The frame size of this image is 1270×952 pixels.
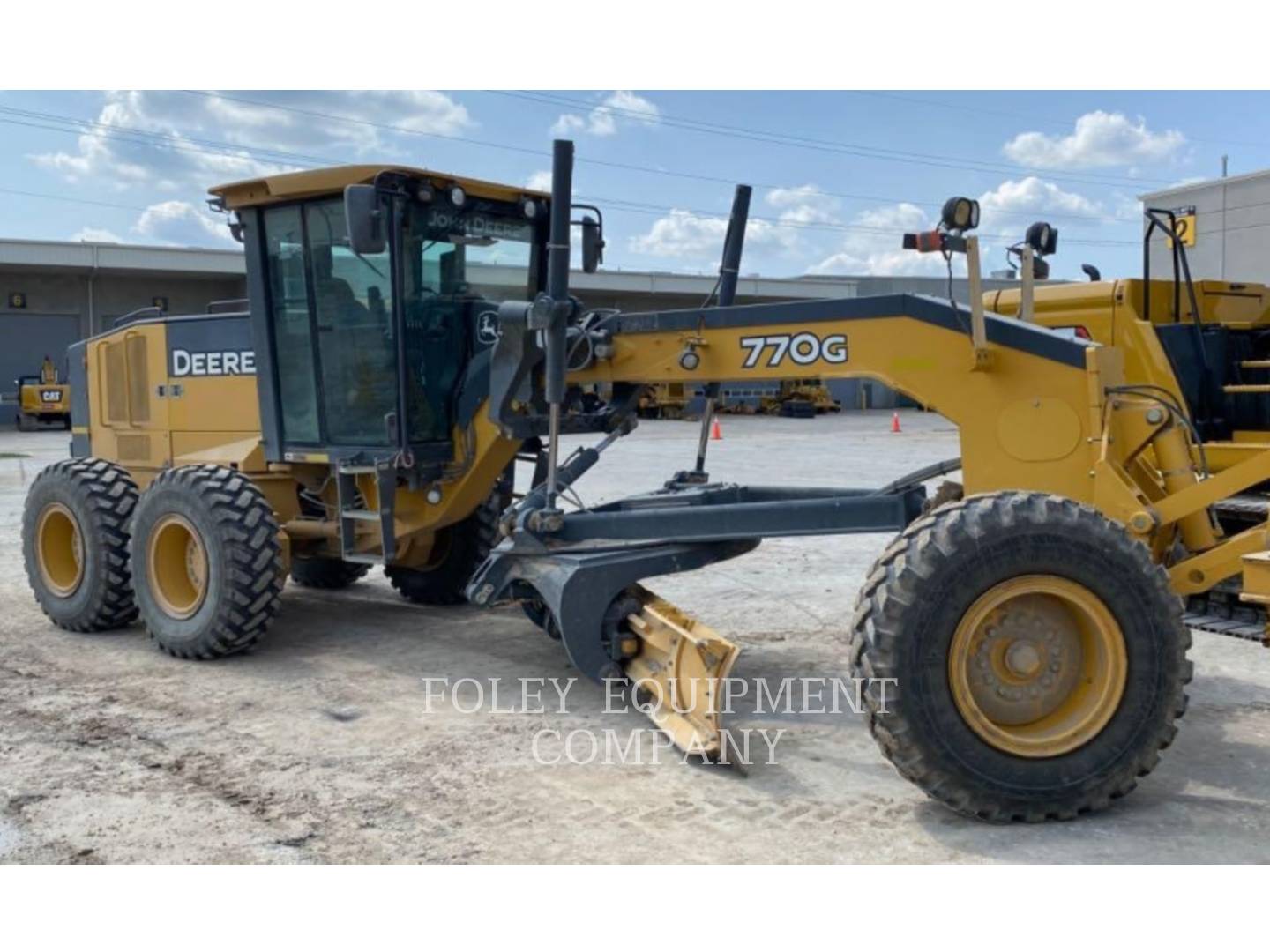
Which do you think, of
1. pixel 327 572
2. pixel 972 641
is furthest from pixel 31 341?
pixel 972 641

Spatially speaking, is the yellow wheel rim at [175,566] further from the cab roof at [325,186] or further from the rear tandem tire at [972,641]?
the rear tandem tire at [972,641]

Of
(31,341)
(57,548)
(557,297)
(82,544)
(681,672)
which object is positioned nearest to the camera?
(681,672)

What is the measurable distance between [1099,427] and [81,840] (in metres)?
4.02

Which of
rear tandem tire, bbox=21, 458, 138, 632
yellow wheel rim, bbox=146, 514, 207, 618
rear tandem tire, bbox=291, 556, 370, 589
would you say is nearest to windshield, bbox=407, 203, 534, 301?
yellow wheel rim, bbox=146, 514, 207, 618

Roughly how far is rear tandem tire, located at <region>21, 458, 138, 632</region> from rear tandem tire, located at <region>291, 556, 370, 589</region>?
147cm

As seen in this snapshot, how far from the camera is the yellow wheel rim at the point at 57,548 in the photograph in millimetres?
7578

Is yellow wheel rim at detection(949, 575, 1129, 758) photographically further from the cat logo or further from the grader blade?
the cat logo

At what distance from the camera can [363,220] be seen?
19.1 ft

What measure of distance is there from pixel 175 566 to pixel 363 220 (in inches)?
101

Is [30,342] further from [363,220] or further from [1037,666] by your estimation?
[1037,666]

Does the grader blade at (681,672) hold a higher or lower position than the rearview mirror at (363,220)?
lower

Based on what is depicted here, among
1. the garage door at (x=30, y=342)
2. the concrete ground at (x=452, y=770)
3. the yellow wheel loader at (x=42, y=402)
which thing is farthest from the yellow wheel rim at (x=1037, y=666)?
the garage door at (x=30, y=342)

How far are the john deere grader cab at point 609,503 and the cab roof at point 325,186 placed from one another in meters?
0.02

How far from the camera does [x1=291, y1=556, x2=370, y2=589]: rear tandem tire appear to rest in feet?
28.4
